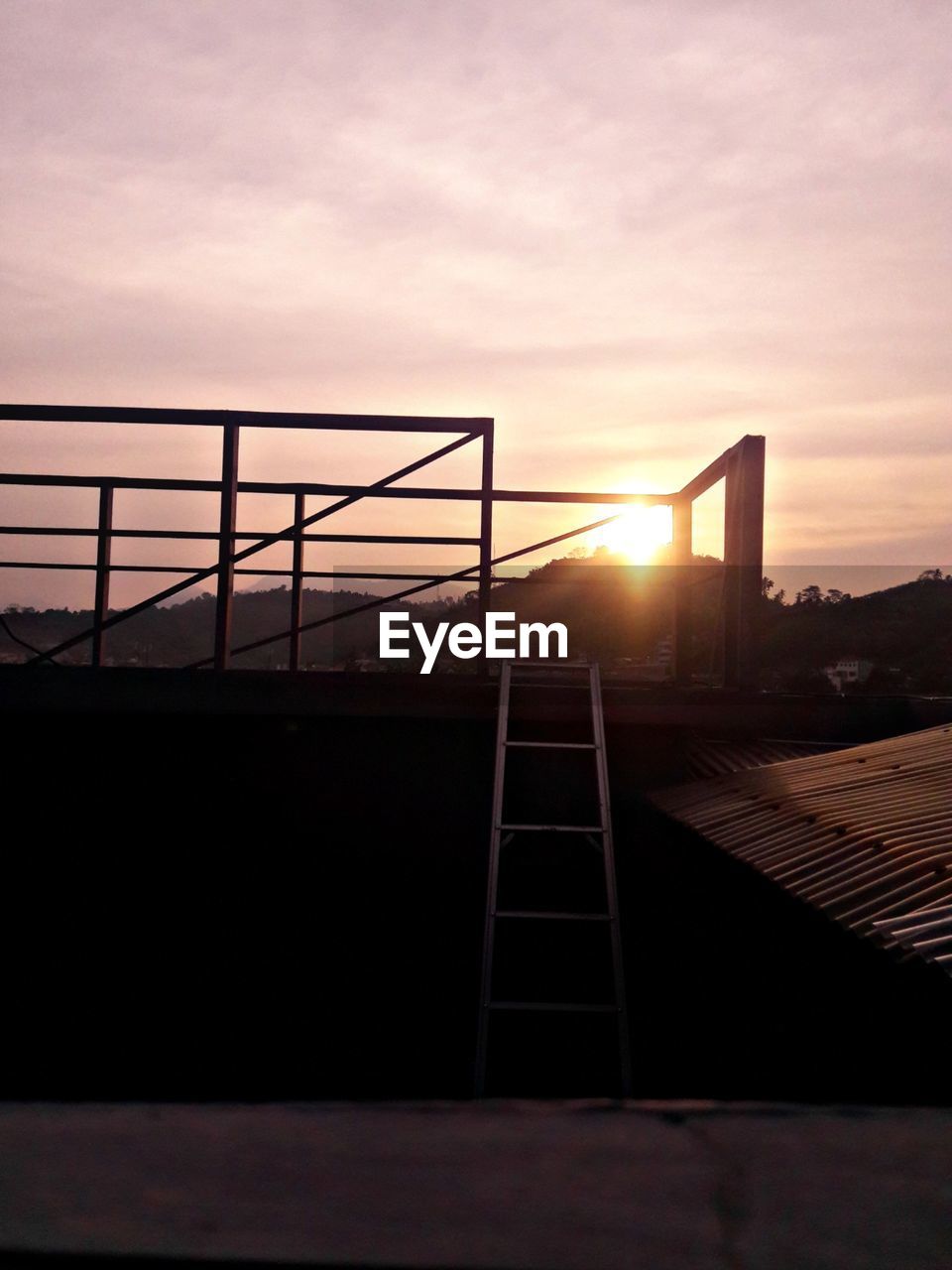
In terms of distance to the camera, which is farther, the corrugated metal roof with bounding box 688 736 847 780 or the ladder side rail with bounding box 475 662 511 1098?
the corrugated metal roof with bounding box 688 736 847 780

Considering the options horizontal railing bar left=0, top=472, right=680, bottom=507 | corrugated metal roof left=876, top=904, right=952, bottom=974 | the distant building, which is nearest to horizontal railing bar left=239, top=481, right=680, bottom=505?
horizontal railing bar left=0, top=472, right=680, bottom=507

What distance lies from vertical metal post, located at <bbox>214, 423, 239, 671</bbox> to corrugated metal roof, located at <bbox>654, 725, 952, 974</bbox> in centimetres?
312

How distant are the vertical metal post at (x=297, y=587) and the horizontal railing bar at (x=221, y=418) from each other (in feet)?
1.78

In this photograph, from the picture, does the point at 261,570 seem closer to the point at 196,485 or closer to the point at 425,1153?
the point at 196,485

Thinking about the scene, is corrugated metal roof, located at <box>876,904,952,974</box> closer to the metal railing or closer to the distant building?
the metal railing

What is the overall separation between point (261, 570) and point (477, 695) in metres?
1.73

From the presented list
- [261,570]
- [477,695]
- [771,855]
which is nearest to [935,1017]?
[771,855]

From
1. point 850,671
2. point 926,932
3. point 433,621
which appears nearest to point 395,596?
point 433,621

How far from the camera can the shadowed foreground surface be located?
1.60 meters

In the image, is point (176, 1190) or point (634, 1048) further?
point (634, 1048)

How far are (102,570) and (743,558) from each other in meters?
4.36

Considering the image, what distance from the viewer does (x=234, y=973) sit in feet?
27.6

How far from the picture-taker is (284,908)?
852 centimetres

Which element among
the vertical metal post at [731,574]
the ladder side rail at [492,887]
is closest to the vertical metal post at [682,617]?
the vertical metal post at [731,574]
